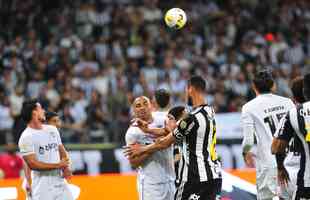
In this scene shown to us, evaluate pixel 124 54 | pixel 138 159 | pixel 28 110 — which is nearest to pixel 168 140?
Result: pixel 138 159

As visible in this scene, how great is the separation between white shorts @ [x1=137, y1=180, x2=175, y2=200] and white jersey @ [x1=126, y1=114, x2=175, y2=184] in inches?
2.0

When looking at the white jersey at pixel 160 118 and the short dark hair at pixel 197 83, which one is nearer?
the short dark hair at pixel 197 83

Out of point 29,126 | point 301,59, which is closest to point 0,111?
point 29,126

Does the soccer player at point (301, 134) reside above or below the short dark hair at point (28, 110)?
below

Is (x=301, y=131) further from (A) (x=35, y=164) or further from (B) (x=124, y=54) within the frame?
(B) (x=124, y=54)

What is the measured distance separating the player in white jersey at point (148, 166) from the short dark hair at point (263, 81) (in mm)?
1424

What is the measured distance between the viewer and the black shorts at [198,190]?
815 centimetres

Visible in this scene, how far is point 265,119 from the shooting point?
895 centimetres

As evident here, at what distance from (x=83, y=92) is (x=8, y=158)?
12.1 ft

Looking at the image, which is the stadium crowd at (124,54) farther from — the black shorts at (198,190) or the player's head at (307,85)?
the player's head at (307,85)

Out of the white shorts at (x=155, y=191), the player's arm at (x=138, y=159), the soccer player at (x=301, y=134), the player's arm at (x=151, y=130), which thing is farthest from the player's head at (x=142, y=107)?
the soccer player at (x=301, y=134)

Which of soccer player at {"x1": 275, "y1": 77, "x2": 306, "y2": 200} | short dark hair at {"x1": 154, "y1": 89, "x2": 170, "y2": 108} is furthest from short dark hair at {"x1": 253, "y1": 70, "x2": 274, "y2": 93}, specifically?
short dark hair at {"x1": 154, "y1": 89, "x2": 170, "y2": 108}

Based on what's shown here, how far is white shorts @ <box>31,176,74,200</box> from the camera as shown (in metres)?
8.79

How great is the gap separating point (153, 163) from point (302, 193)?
2.16m
